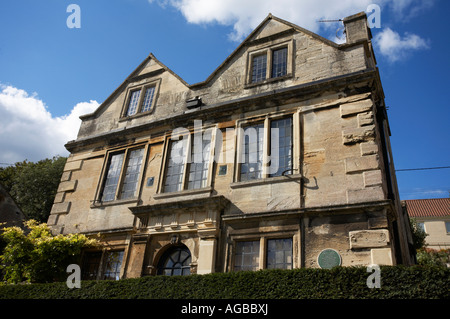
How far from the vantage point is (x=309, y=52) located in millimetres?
11680

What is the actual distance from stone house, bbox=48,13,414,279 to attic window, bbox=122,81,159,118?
66 millimetres

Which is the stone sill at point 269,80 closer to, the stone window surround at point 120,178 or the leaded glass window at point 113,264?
the stone window surround at point 120,178

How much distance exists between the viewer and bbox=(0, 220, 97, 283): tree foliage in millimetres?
10422

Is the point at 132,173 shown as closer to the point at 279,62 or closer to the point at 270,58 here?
the point at 270,58

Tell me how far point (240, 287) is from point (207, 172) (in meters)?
4.88

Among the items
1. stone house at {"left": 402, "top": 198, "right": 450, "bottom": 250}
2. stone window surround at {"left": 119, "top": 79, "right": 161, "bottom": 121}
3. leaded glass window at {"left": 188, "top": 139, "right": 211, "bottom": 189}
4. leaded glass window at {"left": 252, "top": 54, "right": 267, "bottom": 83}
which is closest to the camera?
leaded glass window at {"left": 188, "top": 139, "right": 211, "bottom": 189}

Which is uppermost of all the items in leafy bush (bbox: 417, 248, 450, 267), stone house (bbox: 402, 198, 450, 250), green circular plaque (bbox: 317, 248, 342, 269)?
stone house (bbox: 402, 198, 450, 250)

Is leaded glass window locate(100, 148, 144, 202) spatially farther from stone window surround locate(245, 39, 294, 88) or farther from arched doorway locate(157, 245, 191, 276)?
stone window surround locate(245, 39, 294, 88)

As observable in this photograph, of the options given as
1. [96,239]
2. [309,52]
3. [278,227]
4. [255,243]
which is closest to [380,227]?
[278,227]

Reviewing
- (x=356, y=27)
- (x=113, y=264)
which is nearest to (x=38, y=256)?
(x=113, y=264)

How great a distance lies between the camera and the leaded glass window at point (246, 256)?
908 cm

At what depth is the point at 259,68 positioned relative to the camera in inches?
497

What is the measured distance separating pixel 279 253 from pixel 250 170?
8.94 ft

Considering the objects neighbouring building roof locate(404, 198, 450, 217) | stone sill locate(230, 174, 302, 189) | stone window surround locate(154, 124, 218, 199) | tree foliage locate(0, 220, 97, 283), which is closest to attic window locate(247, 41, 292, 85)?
stone window surround locate(154, 124, 218, 199)
